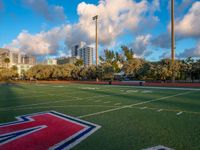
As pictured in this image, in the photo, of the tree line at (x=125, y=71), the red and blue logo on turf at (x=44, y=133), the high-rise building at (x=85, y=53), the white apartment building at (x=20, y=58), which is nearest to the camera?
the red and blue logo on turf at (x=44, y=133)

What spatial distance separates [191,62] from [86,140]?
34899 mm

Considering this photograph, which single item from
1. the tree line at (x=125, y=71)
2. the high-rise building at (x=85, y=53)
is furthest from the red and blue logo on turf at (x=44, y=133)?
the high-rise building at (x=85, y=53)

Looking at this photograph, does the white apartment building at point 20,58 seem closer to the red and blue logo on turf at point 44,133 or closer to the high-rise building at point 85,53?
the high-rise building at point 85,53

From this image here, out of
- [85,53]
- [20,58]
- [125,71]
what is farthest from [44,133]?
[20,58]

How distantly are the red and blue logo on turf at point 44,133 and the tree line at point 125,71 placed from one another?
28.1 m

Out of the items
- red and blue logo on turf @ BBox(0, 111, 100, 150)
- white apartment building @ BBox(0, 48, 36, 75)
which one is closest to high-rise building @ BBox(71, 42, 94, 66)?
white apartment building @ BBox(0, 48, 36, 75)

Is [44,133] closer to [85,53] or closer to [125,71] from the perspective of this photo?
[125,71]

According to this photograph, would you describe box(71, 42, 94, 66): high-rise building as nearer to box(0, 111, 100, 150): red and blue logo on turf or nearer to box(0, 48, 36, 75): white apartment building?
box(0, 48, 36, 75): white apartment building

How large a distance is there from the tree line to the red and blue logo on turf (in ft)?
92.3

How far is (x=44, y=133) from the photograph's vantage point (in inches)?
212

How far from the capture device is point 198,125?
19.3 feet

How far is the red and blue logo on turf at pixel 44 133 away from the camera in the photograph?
447 centimetres

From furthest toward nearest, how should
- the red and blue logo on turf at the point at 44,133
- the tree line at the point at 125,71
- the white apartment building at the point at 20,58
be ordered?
1. the white apartment building at the point at 20,58
2. the tree line at the point at 125,71
3. the red and blue logo on turf at the point at 44,133

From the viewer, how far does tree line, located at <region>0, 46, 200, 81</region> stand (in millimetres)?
33344
